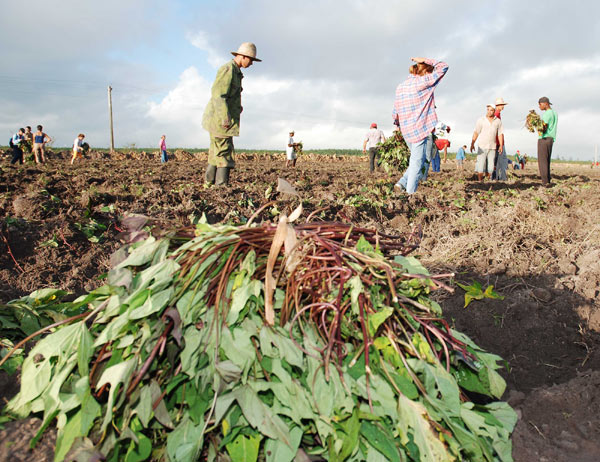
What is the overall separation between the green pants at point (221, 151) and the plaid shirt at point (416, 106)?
257cm

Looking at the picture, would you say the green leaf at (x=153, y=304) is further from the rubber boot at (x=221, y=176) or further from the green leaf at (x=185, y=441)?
the rubber boot at (x=221, y=176)

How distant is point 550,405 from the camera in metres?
2.17

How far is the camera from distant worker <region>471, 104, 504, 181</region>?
30.2 ft

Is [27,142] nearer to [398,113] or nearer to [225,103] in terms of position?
[225,103]

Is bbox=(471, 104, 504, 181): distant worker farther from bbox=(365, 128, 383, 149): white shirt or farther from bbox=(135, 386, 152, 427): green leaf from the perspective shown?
bbox=(135, 386, 152, 427): green leaf

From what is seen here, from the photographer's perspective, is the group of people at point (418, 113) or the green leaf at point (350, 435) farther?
the group of people at point (418, 113)

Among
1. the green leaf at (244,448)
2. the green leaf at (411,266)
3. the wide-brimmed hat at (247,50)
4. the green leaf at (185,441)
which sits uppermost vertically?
the wide-brimmed hat at (247,50)

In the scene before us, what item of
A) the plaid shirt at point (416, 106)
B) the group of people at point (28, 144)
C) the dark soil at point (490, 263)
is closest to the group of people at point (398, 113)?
the plaid shirt at point (416, 106)

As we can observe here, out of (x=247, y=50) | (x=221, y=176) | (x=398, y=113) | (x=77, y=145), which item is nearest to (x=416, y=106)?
(x=398, y=113)

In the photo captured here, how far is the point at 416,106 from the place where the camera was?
20.9 feet

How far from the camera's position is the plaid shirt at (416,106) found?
6.27 meters

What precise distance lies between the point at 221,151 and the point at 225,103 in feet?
2.21

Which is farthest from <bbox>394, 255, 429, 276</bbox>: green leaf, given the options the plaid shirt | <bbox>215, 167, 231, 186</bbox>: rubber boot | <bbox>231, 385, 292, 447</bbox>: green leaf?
<bbox>215, 167, 231, 186</bbox>: rubber boot

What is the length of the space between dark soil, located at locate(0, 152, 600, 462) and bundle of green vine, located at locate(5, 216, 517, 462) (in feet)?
0.84
